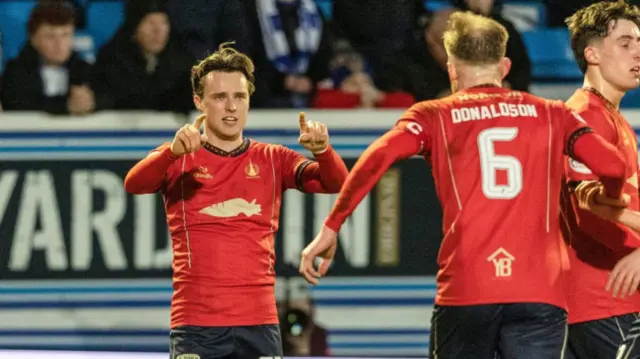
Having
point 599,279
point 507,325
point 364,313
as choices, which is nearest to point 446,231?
point 507,325

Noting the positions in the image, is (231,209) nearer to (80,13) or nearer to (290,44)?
(290,44)

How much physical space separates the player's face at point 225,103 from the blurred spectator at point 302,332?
283cm

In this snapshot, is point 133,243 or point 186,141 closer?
point 186,141

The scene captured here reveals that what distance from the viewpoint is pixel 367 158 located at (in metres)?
4.78

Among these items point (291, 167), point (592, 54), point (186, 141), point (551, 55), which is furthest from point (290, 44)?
point (186, 141)

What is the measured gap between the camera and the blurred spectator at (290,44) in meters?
8.81

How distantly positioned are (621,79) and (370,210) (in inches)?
129

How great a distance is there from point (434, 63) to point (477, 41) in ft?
12.8

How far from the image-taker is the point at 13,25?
907 cm

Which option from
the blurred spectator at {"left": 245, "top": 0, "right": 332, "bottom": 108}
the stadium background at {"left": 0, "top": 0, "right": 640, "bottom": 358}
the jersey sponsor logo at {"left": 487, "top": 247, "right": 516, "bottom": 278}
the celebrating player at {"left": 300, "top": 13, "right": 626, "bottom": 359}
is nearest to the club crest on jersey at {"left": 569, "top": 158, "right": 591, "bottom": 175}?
the celebrating player at {"left": 300, "top": 13, "right": 626, "bottom": 359}

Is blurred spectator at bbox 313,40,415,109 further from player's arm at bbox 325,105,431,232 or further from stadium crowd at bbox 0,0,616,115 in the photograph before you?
player's arm at bbox 325,105,431,232

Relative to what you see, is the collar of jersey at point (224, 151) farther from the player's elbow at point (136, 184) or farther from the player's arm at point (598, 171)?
Result: the player's arm at point (598, 171)

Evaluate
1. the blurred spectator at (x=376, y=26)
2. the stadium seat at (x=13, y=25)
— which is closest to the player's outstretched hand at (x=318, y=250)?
the blurred spectator at (x=376, y=26)

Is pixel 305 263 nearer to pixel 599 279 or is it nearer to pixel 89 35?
pixel 599 279
